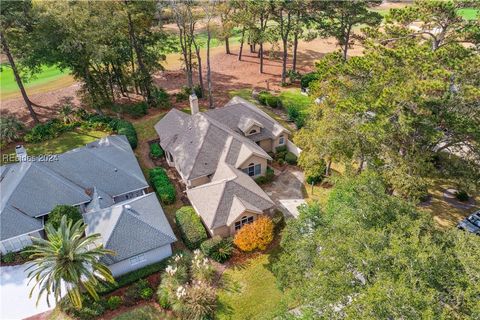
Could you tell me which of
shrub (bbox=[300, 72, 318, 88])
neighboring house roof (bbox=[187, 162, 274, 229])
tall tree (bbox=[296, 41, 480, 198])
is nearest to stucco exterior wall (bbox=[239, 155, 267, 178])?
neighboring house roof (bbox=[187, 162, 274, 229])

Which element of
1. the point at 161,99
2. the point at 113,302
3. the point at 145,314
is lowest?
the point at 145,314

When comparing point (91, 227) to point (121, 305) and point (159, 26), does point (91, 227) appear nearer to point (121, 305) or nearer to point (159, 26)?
point (121, 305)

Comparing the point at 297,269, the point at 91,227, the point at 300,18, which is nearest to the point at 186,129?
the point at 91,227

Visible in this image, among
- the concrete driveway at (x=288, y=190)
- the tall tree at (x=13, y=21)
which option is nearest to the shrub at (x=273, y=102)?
the concrete driveway at (x=288, y=190)

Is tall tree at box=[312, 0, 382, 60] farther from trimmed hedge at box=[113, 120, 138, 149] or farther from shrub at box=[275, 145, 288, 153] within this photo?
trimmed hedge at box=[113, 120, 138, 149]

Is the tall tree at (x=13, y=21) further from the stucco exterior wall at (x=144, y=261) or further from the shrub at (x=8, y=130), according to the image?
the stucco exterior wall at (x=144, y=261)

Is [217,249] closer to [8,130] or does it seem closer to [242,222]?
[242,222]

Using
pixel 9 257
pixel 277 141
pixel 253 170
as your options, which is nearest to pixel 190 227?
pixel 253 170
